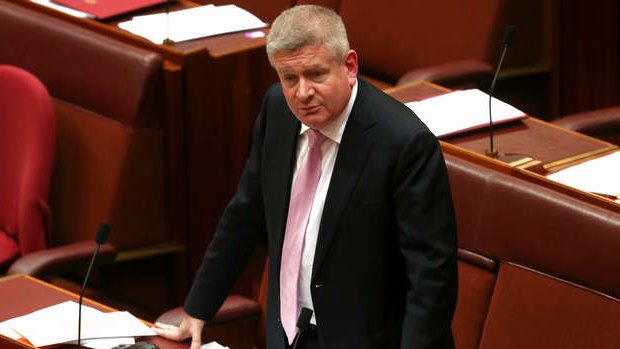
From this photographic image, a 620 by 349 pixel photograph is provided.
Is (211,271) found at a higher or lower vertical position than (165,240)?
higher

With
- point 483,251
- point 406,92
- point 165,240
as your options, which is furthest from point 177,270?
point 483,251

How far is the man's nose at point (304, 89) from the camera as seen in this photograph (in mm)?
855

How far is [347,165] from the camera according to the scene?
902mm

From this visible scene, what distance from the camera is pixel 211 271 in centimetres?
100

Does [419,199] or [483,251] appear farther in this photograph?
[483,251]

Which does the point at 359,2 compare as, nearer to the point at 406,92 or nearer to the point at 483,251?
the point at 406,92

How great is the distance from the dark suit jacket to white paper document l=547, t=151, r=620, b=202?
0.26 metres

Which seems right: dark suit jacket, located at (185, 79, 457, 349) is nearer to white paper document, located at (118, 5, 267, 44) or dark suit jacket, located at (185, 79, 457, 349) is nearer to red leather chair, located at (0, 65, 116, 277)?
red leather chair, located at (0, 65, 116, 277)

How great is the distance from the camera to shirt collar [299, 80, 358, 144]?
0.90 metres

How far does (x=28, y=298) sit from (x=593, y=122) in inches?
24.3

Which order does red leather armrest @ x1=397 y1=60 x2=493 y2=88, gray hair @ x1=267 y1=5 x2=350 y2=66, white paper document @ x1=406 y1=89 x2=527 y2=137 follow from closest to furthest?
gray hair @ x1=267 y1=5 x2=350 y2=66 → white paper document @ x1=406 y1=89 x2=527 y2=137 → red leather armrest @ x1=397 y1=60 x2=493 y2=88

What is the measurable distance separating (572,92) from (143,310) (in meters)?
0.65

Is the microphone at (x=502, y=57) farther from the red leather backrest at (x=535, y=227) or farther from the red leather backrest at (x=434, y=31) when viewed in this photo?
the red leather backrest at (x=434, y=31)

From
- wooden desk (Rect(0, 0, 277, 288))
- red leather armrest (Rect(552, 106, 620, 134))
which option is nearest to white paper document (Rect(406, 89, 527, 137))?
red leather armrest (Rect(552, 106, 620, 134))
